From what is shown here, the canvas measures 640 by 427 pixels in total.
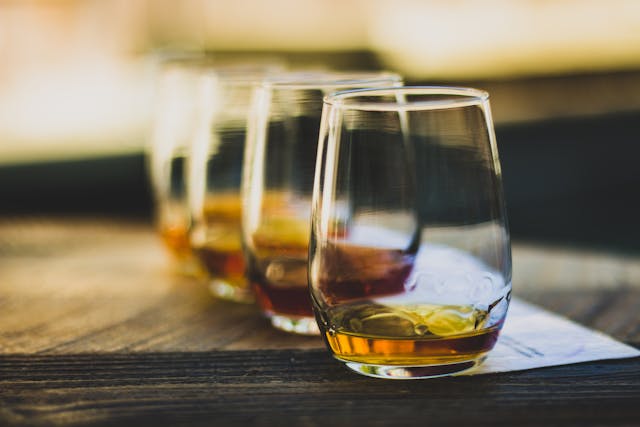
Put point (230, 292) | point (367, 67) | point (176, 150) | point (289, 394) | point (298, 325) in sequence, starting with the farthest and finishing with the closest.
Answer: point (367, 67) → point (176, 150) → point (230, 292) → point (298, 325) → point (289, 394)

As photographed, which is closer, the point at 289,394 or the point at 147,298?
the point at 289,394

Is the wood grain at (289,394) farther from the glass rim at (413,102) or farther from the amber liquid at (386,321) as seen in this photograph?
the glass rim at (413,102)

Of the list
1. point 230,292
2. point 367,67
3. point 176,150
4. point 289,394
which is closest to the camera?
point 289,394

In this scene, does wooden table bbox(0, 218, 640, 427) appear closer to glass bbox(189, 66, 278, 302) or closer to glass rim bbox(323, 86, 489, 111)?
glass bbox(189, 66, 278, 302)

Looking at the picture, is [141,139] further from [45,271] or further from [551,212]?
[45,271]

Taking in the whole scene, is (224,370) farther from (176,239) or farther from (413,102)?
(176,239)

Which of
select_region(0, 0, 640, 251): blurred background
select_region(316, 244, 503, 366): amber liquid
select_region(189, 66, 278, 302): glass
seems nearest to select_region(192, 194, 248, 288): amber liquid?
select_region(189, 66, 278, 302): glass

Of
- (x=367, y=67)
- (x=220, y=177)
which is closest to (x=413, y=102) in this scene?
(x=220, y=177)
